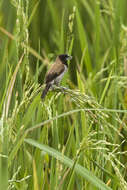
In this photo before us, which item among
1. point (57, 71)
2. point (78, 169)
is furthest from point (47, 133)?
point (57, 71)

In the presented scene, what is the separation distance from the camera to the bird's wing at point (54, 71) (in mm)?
2963

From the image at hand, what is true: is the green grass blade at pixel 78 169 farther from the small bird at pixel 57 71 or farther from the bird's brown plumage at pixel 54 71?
the bird's brown plumage at pixel 54 71

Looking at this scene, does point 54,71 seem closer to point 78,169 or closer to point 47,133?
point 47,133

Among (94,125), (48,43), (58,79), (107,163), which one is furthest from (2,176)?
(48,43)

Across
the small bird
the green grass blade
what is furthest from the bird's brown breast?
the green grass blade

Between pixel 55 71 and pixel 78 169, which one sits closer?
pixel 78 169

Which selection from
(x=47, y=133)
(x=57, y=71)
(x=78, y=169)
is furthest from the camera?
(x=57, y=71)

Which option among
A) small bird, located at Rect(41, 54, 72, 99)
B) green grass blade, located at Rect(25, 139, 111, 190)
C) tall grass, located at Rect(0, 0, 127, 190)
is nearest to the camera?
tall grass, located at Rect(0, 0, 127, 190)

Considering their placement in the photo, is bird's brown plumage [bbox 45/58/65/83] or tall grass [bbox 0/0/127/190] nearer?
tall grass [bbox 0/0/127/190]

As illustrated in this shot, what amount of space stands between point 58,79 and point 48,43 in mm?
2478

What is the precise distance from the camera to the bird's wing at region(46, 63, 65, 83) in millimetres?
2963

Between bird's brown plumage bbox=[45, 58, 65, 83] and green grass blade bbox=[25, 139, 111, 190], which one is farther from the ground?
bird's brown plumage bbox=[45, 58, 65, 83]

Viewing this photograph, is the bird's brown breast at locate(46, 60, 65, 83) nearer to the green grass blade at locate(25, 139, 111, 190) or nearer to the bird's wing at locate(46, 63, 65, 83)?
the bird's wing at locate(46, 63, 65, 83)

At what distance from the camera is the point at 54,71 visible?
3.08 metres
